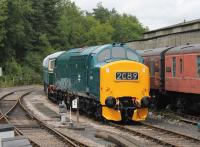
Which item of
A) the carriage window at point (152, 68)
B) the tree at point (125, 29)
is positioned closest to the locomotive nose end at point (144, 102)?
the carriage window at point (152, 68)

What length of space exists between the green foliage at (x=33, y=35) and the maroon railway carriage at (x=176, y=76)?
38.5 metres

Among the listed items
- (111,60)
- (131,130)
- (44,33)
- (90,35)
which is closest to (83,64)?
(111,60)

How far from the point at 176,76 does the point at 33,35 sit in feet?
202

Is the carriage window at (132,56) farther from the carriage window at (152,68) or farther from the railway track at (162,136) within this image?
the carriage window at (152,68)

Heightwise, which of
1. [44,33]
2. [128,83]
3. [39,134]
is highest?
[44,33]

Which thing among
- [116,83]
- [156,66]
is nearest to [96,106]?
[116,83]

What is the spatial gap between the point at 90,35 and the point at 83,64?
83.2m

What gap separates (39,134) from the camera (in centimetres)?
1709

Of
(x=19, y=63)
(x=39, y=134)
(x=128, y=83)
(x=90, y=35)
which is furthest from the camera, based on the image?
(x=90, y=35)

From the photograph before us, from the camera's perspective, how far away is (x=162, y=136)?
54.6 ft

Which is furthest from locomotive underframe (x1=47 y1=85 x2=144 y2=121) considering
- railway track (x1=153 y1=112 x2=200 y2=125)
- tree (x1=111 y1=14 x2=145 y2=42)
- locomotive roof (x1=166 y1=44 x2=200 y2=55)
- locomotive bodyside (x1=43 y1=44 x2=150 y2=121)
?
tree (x1=111 y1=14 x2=145 y2=42)

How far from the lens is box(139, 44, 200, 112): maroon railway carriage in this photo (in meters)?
22.0

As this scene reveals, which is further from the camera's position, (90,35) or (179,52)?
(90,35)

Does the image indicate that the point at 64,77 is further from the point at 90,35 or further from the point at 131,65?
the point at 90,35
